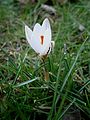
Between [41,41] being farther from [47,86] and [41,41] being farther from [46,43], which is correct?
[47,86]

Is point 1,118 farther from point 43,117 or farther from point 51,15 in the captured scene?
point 51,15

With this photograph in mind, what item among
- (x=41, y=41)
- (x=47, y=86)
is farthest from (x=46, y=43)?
(x=47, y=86)

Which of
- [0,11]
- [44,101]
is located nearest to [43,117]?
[44,101]

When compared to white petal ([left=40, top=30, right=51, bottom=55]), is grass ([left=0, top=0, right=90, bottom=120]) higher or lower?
lower

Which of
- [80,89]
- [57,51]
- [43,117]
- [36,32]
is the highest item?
[36,32]

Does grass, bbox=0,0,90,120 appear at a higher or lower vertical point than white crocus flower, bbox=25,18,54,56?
lower

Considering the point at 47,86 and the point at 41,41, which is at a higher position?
the point at 41,41

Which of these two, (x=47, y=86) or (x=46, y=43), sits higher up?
(x=46, y=43)

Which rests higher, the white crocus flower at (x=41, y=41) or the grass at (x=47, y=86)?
the white crocus flower at (x=41, y=41)

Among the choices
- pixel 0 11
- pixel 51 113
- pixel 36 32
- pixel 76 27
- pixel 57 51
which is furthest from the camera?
pixel 0 11

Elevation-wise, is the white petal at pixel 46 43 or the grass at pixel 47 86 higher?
the white petal at pixel 46 43

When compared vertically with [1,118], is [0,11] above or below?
above
